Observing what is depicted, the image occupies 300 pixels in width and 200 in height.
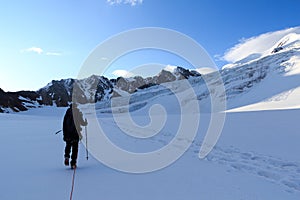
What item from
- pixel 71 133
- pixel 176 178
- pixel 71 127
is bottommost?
pixel 176 178

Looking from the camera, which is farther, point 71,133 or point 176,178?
point 71,133

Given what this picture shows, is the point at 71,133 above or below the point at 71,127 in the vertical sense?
below

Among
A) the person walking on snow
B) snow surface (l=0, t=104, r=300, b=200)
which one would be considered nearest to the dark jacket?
the person walking on snow

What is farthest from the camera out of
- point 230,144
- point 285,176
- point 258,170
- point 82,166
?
point 230,144

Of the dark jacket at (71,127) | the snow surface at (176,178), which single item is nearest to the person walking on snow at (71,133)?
the dark jacket at (71,127)

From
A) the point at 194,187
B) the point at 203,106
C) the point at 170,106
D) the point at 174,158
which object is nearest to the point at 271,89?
the point at 203,106

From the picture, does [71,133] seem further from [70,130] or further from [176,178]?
[176,178]

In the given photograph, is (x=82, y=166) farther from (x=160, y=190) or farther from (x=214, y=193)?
(x=214, y=193)

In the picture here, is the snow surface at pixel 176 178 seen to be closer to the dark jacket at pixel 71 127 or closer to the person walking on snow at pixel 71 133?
Answer: the person walking on snow at pixel 71 133

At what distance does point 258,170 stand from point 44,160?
22.0 feet

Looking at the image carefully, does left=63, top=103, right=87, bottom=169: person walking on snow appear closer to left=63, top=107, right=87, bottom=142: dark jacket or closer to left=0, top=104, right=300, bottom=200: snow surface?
left=63, top=107, right=87, bottom=142: dark jacket

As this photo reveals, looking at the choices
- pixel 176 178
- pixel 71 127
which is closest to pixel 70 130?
pixel 71 127

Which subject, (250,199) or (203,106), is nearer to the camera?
(250,199)

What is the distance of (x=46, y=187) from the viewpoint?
16.6 feet
